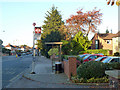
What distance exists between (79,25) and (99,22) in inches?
198

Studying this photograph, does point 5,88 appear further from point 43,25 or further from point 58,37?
point 43,25

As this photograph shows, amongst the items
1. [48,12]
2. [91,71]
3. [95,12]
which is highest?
[48,12]

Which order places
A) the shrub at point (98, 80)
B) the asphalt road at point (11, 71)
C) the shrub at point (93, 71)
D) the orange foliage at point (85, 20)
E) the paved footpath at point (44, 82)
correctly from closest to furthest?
the paved footpath at point (44, 82)
the shrub at point (98, 80)
the shrub at point (93, 71)
the asphalt road at point (11, 71)
the orange foliage at point (85, 20)

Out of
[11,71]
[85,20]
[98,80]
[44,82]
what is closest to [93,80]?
[98,80]

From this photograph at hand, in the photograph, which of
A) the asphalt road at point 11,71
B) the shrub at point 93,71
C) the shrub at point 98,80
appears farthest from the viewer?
the asphalt road at point 11,71

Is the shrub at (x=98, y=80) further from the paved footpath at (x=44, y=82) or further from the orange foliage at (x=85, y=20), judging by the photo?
the orange foliage at (x=85, y=20)

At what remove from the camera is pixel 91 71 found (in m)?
11.2

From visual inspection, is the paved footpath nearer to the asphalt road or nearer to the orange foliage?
the asphalt road

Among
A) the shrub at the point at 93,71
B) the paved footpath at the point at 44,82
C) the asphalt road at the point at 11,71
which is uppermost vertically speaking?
the shrub at the point at 93,71

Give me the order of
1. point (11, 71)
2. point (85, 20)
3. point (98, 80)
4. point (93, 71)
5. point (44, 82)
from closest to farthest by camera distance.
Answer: point (98, 80), point (93, 71), point (44, 82), point (11, 71), point (85, 20)

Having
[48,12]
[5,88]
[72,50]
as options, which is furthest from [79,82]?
[48,12]

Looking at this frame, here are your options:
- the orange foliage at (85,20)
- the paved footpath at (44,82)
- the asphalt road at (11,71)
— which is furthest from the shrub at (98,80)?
the orange foliage at (85,20)

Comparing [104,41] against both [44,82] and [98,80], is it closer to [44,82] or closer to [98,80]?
[98,80]

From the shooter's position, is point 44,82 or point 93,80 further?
point 44,82
